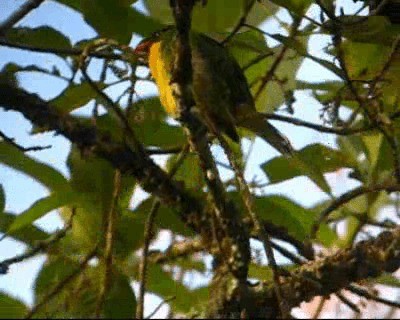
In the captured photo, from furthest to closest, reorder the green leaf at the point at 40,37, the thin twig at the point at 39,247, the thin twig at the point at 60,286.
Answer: the green leaf at the point at 40,37, the thin twig at the point at 39,247, the thin twig at the point at 60,286

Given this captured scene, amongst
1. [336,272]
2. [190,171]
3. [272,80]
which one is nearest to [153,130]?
[190,171]

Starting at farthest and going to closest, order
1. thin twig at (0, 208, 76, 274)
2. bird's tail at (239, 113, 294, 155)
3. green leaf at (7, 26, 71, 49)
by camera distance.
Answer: bird's tail at (239, 113, 294, 155)
green leaf at (7, 26, 71, 49)
thin twig at (0, 208, 76, 274)

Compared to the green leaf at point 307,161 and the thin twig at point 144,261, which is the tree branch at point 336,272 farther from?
the green leaf at point 307,161

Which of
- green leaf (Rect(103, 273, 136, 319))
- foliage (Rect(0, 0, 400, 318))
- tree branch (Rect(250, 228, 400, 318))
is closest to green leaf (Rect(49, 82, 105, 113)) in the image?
foliage (Rect(0, 0, 400, 318))

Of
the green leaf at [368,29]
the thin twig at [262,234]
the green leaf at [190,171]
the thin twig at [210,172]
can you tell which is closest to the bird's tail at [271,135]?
the green leaf at [190,171]

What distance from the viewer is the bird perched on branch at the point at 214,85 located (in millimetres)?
963

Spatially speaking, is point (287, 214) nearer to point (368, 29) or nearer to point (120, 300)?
point (368, 29)

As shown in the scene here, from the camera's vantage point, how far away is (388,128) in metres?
1.09

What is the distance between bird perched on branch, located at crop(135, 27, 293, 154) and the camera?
0.96 meters

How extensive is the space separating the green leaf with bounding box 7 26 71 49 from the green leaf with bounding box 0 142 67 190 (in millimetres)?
172

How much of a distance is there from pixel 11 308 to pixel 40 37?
1.47ft

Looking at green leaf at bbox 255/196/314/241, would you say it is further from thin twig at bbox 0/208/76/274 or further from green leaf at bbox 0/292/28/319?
green leaf at bbox 0/292/28/319

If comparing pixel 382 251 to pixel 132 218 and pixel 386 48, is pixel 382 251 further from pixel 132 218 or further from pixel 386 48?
pixel 386 48

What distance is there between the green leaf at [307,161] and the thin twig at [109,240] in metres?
0.32
